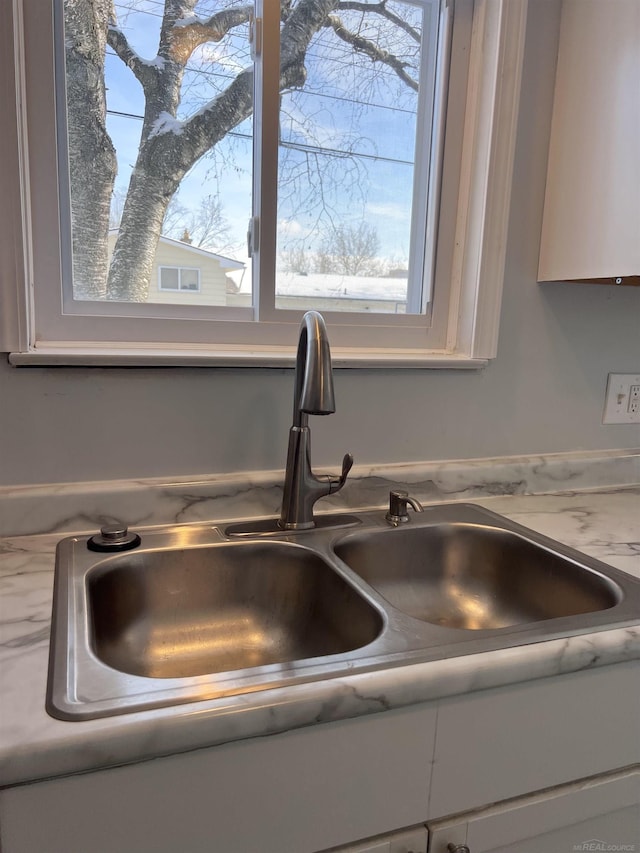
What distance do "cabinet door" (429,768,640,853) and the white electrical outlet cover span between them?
82 cm

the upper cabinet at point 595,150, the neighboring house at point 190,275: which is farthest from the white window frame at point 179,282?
the upper cabinet at point 595,150

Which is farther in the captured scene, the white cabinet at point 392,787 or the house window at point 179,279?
the house window at point 179,279

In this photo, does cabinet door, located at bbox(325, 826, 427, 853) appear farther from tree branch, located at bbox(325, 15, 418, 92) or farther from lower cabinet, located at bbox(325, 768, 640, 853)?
tree branch, located at bbox(325, 15, 418, 92)

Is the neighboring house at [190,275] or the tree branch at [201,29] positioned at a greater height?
the tree branch at [201,29]

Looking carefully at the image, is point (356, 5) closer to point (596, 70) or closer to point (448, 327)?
point (596, 70)

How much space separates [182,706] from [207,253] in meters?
0.82

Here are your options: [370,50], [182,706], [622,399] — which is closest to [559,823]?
[182,706]

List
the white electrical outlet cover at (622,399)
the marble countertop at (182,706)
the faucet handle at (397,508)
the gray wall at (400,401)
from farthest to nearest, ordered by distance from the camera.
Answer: the white electrical outlet cover at (622,399) → the faucet handle at (397,508) → the gray wall at (400,401) → the marble countertop at (182,706)

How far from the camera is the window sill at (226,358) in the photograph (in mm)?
918

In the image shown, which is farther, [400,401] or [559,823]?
[400,401]

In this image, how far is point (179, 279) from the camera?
3.60 feet

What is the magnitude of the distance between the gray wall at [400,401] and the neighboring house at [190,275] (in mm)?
176

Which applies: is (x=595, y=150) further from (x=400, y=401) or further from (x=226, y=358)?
(x=226, y=358)

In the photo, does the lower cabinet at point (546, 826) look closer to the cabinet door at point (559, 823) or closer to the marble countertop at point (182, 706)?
the cabinet door at point (559, 823)
